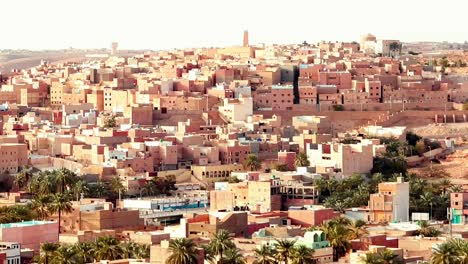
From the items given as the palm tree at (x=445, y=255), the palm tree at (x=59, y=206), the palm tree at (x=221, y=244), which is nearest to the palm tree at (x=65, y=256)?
the palm tree at (x=221, y=244)

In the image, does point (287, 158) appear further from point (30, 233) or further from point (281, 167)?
point (30, 233)

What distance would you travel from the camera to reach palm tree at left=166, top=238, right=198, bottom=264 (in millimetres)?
23031

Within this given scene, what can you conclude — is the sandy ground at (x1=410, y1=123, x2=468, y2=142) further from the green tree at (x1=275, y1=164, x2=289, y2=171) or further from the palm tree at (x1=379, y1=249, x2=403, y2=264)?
the palm tree at (x1=379, y1=249, x2=403, y2=264)

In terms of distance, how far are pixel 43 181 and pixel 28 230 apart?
268 inches

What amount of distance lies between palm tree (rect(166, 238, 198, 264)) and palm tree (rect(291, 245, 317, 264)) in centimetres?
138

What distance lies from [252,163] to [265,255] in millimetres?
13618

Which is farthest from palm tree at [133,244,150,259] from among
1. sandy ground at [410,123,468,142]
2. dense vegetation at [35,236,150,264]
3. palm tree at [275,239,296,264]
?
sandy ground at [410,123,468,142]

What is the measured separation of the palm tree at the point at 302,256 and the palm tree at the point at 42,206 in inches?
293

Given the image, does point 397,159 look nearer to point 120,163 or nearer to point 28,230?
point 120,163

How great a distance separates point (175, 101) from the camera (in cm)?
4538

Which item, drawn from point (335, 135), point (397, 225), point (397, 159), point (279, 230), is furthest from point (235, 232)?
point (335, 135)

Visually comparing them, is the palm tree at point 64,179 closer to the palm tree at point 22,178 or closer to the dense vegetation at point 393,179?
the palm tree at point 22,178

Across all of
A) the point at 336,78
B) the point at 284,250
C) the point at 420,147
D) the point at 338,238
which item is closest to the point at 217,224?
the point at 338,238

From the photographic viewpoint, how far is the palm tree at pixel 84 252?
24.7 m
